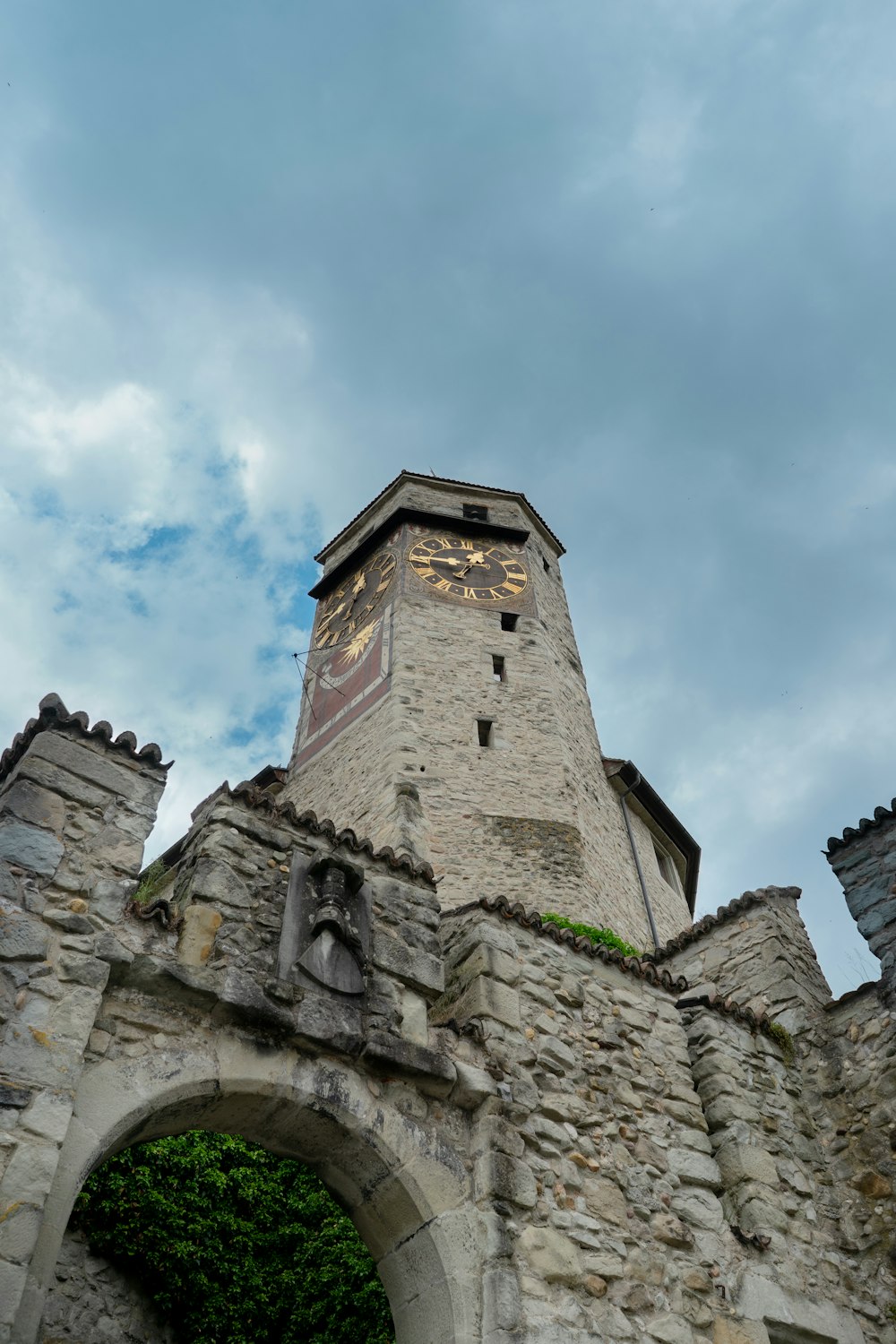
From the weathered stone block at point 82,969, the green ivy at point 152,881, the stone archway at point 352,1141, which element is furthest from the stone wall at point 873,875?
Answer: the weathered stone block at point 82,969

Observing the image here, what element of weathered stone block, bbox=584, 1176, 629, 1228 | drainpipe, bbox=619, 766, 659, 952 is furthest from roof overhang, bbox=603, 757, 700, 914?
weathered stone block, bbox=584, 1176, 629, 1228

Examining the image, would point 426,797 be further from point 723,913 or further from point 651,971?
point 651,971

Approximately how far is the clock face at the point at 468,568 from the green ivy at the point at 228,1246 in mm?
12457

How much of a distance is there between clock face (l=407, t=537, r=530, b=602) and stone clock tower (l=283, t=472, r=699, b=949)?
1.5 inches

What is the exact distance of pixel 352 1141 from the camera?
17.0 ft

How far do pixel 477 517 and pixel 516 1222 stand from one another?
59.4ft

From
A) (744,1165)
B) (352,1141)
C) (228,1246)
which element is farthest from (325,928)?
(228,1246)

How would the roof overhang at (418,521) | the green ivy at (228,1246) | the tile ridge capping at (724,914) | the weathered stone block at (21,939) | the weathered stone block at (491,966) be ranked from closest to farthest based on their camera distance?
the weathered stone block at (21,939) < the weathered stone block at (491,966) < the green ivy at (228,1246) < the tile ridge capping at (724,914) < the roof overhang at (418,521)

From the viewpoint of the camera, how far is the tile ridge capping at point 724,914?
28.4 ft

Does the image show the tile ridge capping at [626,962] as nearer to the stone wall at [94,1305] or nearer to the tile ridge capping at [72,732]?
the tile ridge capping at [72,732]

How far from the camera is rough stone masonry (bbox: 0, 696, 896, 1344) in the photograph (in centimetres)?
459

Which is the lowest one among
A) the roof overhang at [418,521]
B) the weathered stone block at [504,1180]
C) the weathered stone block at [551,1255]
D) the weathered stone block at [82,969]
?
the weathered stone block at [551,1255]

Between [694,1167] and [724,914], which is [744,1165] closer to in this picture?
[694,1167]

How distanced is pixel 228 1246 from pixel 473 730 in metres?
9.28
